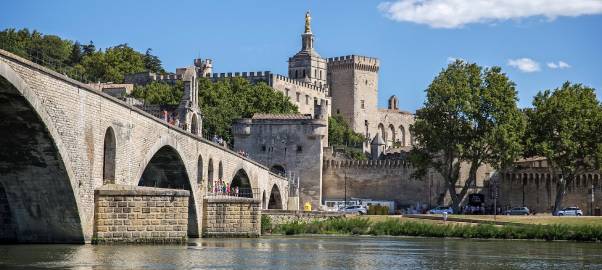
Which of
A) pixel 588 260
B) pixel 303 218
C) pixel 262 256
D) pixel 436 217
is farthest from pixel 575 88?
pixel 262 256

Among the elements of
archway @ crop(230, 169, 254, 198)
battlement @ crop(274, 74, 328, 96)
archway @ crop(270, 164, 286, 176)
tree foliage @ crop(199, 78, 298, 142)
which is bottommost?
archway @ crop(230, 169, 254, 198)

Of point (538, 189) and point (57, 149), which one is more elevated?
point (538, 189)

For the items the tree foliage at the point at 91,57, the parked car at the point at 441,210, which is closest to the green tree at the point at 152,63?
the tree foliage at the point at 91,57

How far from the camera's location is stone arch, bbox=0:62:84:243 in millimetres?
32719

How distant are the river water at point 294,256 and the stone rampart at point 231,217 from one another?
1.65m

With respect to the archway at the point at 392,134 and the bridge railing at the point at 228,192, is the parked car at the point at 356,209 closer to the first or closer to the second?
the bridge railing at the point at 228,192

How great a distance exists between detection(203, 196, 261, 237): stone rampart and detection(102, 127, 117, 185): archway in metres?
11.7

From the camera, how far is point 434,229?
62.8m

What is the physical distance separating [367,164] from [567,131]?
77.3 ft

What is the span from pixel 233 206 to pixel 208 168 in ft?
24.2

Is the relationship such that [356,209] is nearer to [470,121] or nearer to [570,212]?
[470,121]

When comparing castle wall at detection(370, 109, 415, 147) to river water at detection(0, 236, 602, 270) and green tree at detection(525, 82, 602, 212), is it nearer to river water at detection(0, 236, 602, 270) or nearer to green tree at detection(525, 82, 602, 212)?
green tree at detection(525, 82, 602, 212)

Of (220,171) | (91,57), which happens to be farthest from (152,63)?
(220,171)

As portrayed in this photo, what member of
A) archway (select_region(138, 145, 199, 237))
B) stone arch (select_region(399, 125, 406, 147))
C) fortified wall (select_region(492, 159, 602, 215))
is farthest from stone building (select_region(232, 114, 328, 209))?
stone arch (select_region(399, 125, 406, 147))
